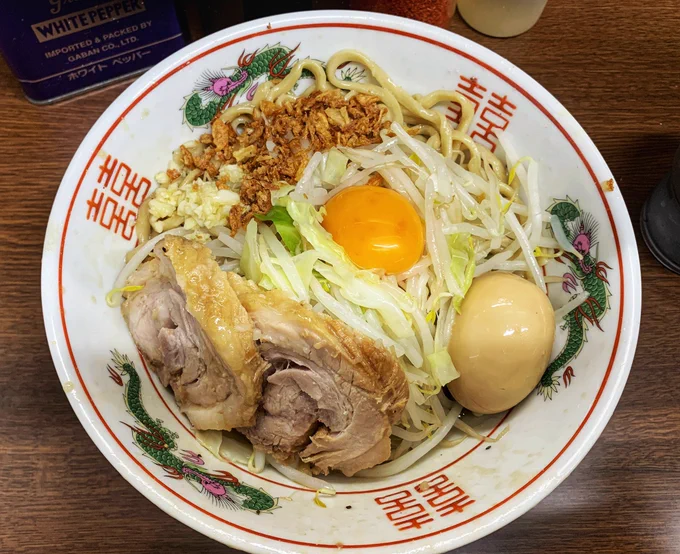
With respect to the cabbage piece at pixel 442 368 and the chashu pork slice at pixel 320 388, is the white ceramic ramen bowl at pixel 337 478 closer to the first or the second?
the chashu pork slice at pixel 320 388

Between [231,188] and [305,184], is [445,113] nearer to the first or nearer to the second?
[305,184]

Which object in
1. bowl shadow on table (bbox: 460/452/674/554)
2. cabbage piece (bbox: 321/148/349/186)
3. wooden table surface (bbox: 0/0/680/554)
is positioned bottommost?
bowl shadow on table (bbox: 460/452/674/554)

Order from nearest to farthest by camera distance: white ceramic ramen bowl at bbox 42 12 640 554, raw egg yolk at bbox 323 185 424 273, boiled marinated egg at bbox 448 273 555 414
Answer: white ceramic ramen bowl at bbox 42 12 640 554 → boiled marinated egg at bbox 448 273 555 414 → raw egg yolk at bbox 323 185 424 273

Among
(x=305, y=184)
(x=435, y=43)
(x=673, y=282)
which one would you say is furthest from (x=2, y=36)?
(x=673, y=282)

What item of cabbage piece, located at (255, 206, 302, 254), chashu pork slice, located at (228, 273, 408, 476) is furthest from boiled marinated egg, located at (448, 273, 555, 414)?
cabbage piece, located at (255, 206, 302, 254)

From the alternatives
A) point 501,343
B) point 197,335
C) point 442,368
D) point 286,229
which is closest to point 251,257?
point 286,229

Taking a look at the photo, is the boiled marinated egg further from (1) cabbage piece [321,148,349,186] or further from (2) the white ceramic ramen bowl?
(1) cabbage piece [321,148,349,186]

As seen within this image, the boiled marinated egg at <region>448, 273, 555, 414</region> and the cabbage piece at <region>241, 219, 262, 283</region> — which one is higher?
the cabbage piece at <region>241, 219, 262, 283</region>

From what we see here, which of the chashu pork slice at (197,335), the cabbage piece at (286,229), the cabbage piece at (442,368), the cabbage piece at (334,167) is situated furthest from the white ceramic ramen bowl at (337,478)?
the cabbage piece at (286,229)
